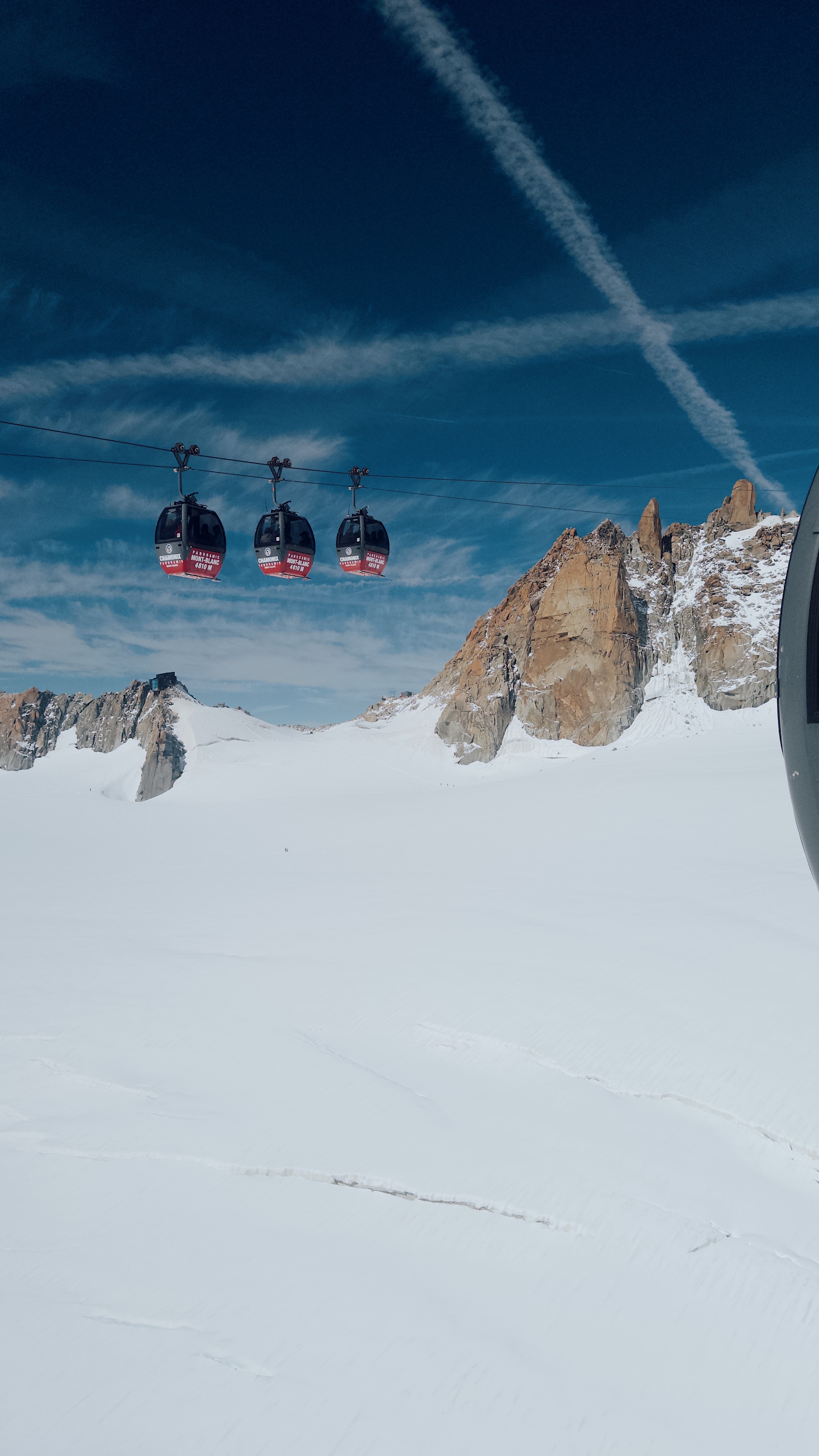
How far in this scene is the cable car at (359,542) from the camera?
10633 millimetres

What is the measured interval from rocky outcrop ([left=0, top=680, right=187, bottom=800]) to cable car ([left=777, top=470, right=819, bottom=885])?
85.5m

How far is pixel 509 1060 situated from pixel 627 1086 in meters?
0.82

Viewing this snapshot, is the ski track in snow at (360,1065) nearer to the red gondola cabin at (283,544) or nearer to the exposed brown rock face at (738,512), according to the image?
the red gondola cabin at (283,544)

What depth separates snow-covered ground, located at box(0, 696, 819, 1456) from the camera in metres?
2.55

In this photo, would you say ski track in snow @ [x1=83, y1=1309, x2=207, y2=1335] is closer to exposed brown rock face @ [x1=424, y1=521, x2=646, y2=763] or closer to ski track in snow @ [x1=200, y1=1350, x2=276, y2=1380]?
ski track in snow @ [x1=200, y1=1350, x2=276, y2=1380]

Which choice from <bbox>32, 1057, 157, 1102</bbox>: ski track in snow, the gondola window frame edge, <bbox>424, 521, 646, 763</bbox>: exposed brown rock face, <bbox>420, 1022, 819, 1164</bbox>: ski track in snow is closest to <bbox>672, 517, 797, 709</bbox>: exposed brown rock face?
<bbox>424, 521, 646, 763</bbox>: exposed brown rock face

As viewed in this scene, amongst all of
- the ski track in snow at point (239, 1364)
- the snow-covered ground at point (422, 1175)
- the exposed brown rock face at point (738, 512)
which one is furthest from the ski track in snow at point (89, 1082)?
the exposed brown rock face at point (738, 512)

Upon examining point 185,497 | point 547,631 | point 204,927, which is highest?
point 547,631

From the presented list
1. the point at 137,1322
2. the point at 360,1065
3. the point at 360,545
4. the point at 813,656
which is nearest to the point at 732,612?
the point at 360,545

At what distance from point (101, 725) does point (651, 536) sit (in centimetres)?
10367

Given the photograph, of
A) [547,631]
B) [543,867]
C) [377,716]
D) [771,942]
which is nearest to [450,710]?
[547,631]

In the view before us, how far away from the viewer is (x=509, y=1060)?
5238mm

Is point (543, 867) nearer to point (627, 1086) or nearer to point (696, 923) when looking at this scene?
point (696, 923)

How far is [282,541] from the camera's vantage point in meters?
9.98
